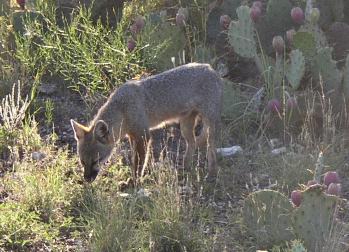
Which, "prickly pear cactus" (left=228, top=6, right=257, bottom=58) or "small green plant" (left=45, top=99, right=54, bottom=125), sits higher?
"prickly pear cactus" (left=228, top=6, right=257, bottom=58)

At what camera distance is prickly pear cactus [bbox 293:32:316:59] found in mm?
7680

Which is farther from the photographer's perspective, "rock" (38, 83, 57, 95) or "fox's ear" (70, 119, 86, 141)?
"rock" (38, 83, 57, 95)

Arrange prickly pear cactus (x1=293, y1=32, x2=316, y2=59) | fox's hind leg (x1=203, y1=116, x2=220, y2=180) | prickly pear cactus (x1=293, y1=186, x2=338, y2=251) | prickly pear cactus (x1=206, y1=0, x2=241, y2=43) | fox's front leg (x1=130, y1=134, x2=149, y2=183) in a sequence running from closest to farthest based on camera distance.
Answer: prickly pear cactus (x1=293, y1=186, x2=338, y2=251), fox's front leg (x1=130, y1=134, x2=149, y2=183), fox's hind leg (x1=203, y1=116, x2=220, y2=180), prickly pear cactus (x1=293, y1=32, x2=316, y2=59), prickly pear cactus (x1=206, y1=0, x2=241, y2=43)

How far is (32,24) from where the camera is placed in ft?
28.2

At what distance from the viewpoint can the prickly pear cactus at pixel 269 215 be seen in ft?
17.9

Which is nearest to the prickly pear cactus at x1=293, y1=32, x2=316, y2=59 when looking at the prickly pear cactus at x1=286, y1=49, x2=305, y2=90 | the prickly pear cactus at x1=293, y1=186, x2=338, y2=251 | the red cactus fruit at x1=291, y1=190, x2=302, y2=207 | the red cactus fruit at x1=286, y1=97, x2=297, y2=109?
the prickly pear cactus at x1=286, y1=49, x2=305, y2=90

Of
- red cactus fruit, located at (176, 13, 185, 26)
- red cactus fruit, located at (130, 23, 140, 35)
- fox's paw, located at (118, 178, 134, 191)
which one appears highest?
red cactus fruit, located at (176, 13, 185, 26)

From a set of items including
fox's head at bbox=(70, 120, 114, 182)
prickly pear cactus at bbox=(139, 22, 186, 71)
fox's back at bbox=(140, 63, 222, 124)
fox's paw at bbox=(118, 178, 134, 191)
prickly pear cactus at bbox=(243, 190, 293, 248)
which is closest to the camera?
prickly pear cactus at bbox=(243, 190, 293, 248)

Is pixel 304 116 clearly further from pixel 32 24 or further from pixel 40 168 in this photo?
pixel 32 24

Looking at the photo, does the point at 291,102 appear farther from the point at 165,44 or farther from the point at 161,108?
the point at 165,44

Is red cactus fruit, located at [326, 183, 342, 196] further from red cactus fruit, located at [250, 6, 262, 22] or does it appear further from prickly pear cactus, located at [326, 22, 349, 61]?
prickly pear cactus, located at [326, 22, 349, 61]

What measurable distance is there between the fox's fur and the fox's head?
0.01 metres

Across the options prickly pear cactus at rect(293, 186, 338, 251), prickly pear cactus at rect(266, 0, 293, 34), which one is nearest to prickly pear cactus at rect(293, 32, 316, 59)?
prickly pear cactus at rect(266, 0, 293, 34)

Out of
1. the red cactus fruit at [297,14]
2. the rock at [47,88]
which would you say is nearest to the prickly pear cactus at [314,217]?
the red cactus fruit at [297,14]
